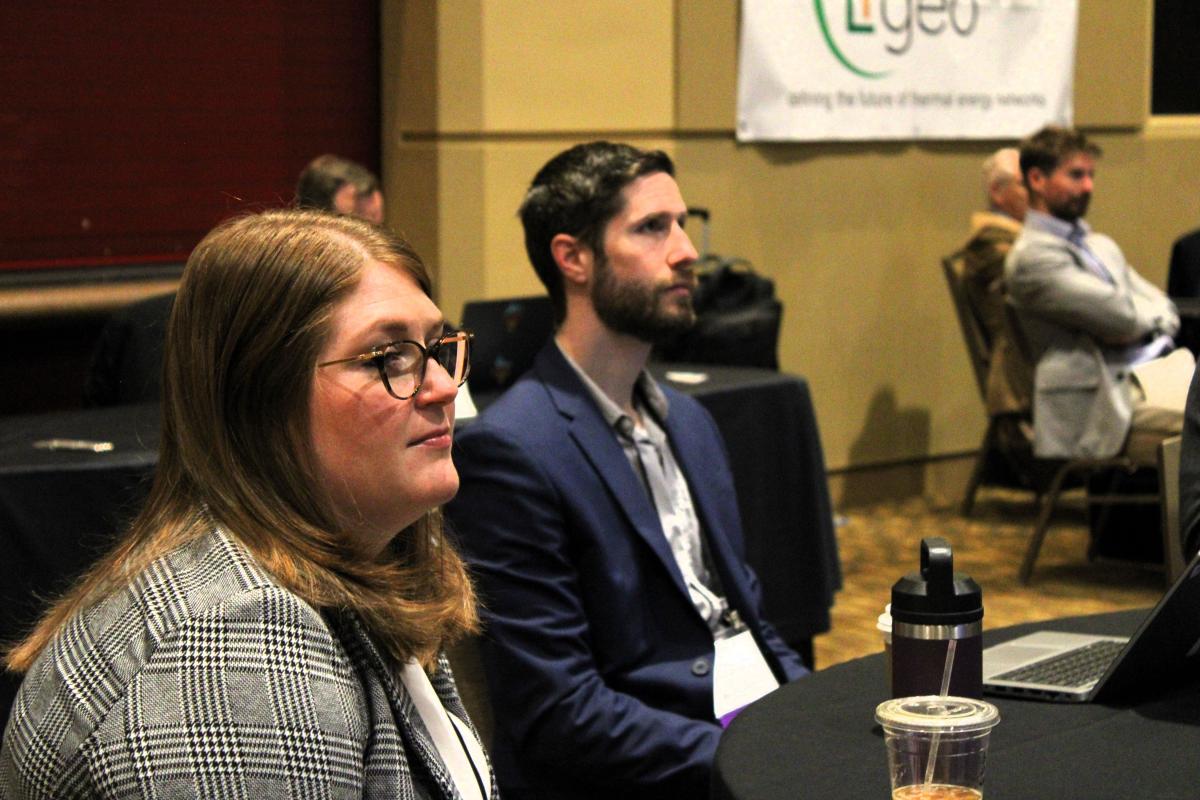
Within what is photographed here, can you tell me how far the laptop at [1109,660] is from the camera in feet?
5.49

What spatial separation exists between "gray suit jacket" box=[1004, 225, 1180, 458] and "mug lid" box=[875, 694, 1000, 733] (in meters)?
4.05

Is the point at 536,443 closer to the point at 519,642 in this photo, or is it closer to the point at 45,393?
the point at 519,642

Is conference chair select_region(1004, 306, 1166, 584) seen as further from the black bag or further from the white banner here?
the white banner

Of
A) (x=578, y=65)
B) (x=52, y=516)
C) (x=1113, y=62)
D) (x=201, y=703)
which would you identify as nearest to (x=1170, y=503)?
(x=201, y=703)

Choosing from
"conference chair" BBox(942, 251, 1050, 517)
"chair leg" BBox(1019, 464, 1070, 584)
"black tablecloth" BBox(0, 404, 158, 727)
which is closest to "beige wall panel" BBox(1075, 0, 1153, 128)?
"conference chair" BBox(942, 251, 1050, 517)

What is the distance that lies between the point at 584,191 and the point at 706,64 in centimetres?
375

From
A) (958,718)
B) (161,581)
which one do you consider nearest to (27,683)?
(161,581)

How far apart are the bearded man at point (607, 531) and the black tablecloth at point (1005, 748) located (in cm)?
→ 44

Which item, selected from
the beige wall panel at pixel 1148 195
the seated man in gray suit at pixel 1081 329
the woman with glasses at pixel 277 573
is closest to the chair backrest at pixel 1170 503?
the woman with glasses at pixel 277 573

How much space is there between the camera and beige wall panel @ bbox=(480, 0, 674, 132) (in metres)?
5.92

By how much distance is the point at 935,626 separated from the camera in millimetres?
1682

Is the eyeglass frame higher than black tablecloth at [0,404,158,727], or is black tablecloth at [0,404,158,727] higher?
the eyeglass frame

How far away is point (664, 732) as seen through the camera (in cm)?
227

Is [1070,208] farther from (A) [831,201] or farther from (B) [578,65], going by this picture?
(B) [578,65]
